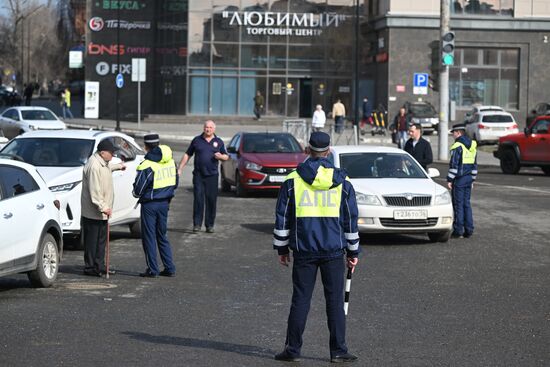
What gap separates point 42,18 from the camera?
142m

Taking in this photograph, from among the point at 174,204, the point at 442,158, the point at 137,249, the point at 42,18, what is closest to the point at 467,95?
the point at 442,158

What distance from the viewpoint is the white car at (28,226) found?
35.7ft

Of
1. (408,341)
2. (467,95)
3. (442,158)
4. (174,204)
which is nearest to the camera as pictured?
(408,341)

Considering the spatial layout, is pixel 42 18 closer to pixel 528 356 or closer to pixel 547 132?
pixel 547 132

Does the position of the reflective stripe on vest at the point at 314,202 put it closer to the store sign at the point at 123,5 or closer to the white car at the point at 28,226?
the white car at the point at 28,226

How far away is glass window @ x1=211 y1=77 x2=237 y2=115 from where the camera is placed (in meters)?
60.4

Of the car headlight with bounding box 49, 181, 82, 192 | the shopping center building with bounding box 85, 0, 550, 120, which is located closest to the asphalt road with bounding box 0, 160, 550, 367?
the car headlight with bounding box 49, 181, 82, 192

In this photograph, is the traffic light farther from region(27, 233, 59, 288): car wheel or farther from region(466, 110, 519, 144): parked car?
region(27, 233, 59, 288): car wheel

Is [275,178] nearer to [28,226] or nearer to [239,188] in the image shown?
[239,188]

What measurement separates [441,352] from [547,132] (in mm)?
23723

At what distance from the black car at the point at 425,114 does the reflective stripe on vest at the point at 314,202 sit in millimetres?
44280

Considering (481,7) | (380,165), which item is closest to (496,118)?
(481,7)

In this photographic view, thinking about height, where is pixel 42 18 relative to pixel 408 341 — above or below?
above

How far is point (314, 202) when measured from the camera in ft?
26.3
